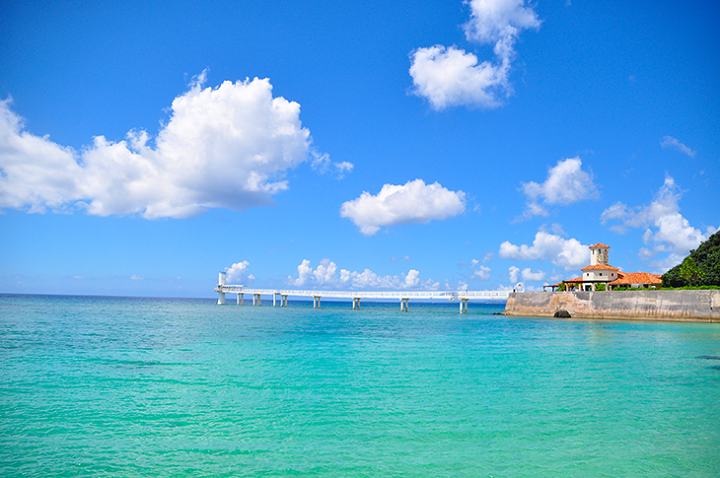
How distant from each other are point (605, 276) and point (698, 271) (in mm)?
11142

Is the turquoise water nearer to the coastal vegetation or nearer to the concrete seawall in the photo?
the concrete seawall

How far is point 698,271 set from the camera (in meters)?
57.8

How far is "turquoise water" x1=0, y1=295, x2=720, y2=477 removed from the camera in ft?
27.7

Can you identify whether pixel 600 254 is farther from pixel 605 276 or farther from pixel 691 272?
pixel 691 272

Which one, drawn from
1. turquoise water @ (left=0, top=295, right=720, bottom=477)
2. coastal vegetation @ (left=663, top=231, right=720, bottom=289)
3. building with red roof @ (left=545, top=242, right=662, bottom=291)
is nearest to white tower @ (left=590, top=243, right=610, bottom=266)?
building with red roof @ (left=545, top=242, right=662, bottom=291)

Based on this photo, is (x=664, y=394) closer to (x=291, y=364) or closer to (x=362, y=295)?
(x=291, y=364)

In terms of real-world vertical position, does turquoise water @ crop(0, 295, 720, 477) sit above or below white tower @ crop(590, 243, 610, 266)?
below

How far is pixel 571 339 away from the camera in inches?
1268

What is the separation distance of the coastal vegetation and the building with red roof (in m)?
3.66

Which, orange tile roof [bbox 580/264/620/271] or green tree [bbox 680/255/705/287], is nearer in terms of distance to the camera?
green tree [bbox 680/255/705/287]

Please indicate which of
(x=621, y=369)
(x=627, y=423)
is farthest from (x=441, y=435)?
(x=621, y=369)

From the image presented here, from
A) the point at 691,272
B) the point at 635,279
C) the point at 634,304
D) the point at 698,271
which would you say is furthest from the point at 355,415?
the point at 635,279

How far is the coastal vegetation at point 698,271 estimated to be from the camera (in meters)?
55.3

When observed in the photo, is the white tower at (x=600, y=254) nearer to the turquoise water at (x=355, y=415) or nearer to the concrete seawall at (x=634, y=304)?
the concrete seawall at (x=634, y=304)
